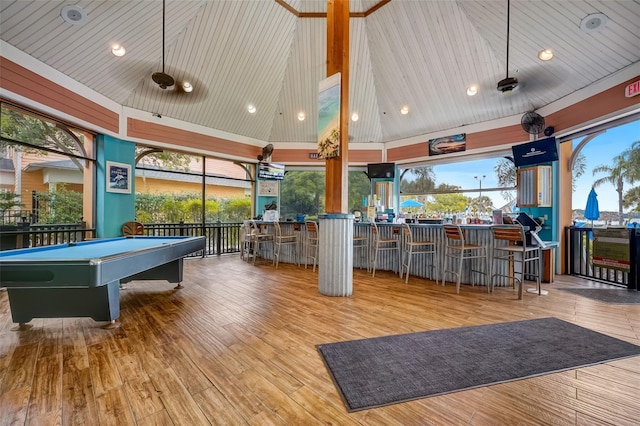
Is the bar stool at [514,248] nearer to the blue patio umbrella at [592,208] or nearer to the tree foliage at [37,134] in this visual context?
the blue patio umbrella at [592,208]

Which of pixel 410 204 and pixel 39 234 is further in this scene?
pixel 410 204

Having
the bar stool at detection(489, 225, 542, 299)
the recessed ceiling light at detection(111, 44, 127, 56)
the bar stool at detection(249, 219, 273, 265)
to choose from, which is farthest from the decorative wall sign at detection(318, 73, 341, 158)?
the recessed ceiling light at detection(111, 44, 127, 56)

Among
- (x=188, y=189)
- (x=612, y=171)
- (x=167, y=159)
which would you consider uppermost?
(x=167, y=159)

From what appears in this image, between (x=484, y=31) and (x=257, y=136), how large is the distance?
630 centimetres

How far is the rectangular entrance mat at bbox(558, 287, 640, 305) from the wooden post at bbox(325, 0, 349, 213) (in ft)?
13.4

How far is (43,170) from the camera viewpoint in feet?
15.9

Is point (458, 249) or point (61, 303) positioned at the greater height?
point (458, 249)

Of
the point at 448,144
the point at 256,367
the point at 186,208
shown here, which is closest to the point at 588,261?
the point at 448,144

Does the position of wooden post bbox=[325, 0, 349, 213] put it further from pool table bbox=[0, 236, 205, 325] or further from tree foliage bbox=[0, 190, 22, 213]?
tree foliage bbox=[0, 190, 22, 213]

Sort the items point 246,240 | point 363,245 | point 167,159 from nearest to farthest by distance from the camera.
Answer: point 363,245, point 246,240, point 167,159

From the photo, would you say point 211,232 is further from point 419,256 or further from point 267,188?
point 419,256

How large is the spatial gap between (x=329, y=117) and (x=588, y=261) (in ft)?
19.6

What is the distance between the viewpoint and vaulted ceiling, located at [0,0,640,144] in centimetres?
427

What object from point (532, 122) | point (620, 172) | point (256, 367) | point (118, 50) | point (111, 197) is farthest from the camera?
point (111, 197)
